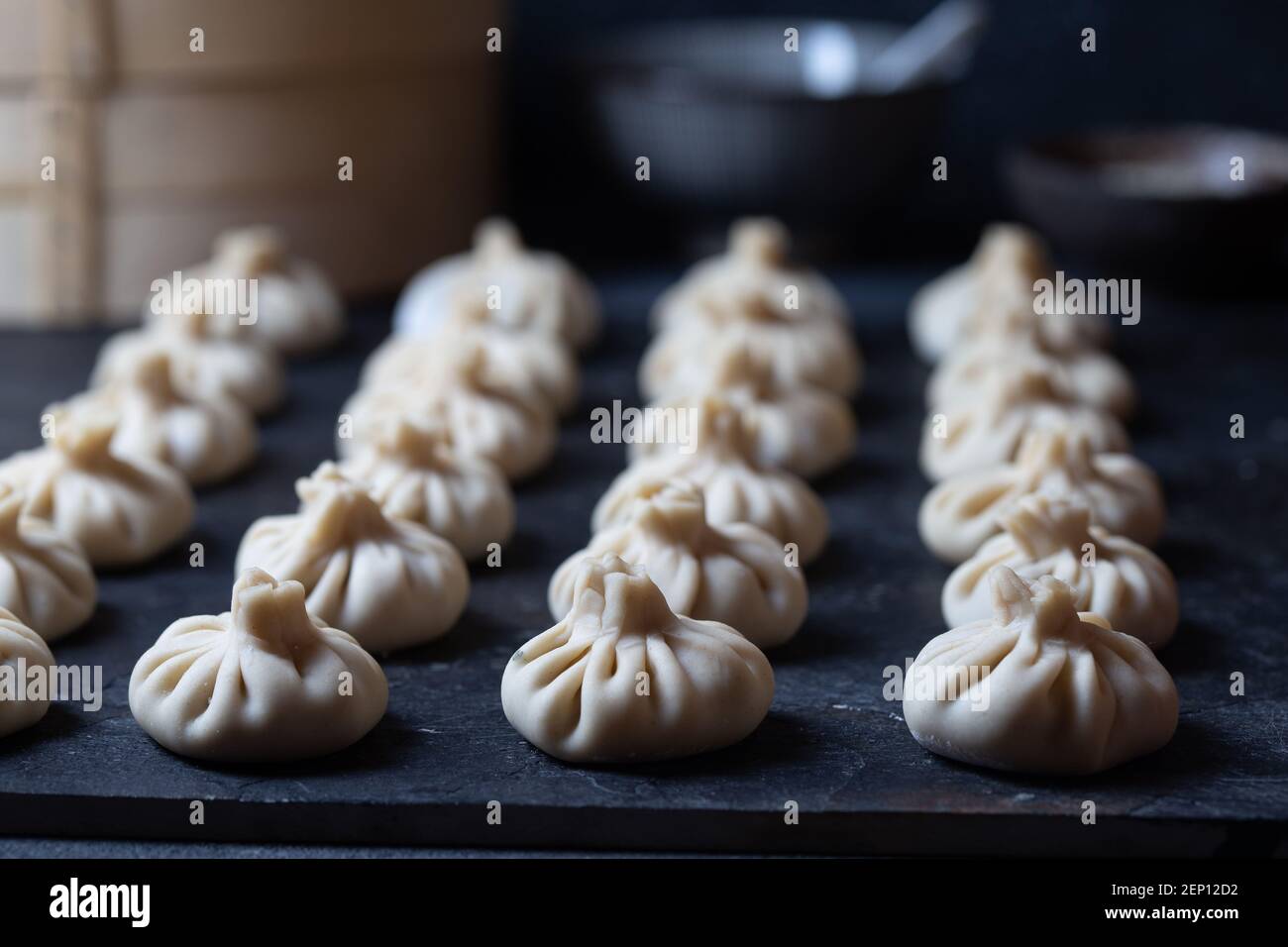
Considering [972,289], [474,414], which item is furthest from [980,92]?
[474,414]

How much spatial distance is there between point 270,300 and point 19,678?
1730 millimetres

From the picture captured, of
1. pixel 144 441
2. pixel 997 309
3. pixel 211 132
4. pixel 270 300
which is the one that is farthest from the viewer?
pixel 211 132

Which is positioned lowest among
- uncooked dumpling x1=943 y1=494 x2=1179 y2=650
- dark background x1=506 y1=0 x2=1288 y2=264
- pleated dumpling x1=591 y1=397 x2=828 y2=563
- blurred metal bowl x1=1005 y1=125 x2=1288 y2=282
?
uncooked dumpling x1=943 y1=494 x2=1179 y2=650

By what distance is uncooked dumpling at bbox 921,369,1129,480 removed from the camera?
3.02 m

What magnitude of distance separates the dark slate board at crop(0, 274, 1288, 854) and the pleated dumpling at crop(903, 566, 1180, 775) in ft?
0.11

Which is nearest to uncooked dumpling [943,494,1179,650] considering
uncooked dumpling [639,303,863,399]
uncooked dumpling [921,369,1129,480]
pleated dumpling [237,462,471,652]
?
uncooked dumpling [921,369,1129,480]

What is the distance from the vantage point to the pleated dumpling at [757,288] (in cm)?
359

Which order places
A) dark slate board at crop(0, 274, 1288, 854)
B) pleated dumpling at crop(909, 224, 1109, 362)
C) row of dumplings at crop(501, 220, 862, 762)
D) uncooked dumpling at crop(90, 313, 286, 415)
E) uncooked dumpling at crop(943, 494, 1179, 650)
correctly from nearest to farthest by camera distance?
dark slate board at crop(0, 274, 1288, 854) < row of dumplings at crop(501, 220, 862, 762) < uncooked dumpling at crop(943, 494, 1179, 650) < uncooked dumpling at crop(90, 313, 286, 415) < pleated dumpling at crop(909, 224, 1109, 362)

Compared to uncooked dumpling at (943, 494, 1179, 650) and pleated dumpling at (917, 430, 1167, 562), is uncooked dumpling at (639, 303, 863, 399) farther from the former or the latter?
uncooked dumpling at (943, 494, 1179, 650)

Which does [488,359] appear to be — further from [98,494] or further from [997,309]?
[997,309]

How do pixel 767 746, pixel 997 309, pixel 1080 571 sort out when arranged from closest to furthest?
pixel 767 746
pixel 1080 571
pixel 997 309

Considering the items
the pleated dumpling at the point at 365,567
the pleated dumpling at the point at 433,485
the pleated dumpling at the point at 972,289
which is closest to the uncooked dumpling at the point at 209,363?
the pleated dumpling at the point at 433,485

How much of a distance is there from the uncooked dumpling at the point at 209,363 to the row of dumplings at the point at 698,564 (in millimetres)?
788

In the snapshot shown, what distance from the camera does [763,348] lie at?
3457mm
